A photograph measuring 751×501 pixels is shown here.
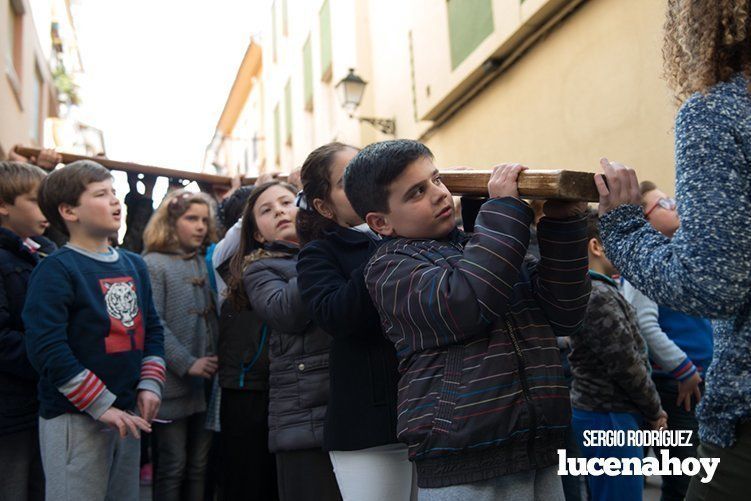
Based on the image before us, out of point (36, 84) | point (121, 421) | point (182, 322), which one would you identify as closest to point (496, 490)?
point (121, 421)

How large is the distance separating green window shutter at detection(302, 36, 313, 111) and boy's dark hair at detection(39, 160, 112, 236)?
42.7 feet

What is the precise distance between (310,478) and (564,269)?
119 cm

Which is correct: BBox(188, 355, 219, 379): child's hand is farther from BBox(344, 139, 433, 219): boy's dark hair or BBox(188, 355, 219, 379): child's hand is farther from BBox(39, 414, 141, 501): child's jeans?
BBox(344, 139, 433, 219): boy's dark hair

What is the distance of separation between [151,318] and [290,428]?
40.6 inches

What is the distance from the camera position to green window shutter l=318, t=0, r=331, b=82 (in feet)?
45.6

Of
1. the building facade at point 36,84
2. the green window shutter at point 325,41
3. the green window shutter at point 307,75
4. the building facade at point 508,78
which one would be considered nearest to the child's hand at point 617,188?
the building facade at point 508,78

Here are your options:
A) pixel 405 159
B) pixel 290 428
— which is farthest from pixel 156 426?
pixel 405 159

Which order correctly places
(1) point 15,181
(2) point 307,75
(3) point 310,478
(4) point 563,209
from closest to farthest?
(4) point 563,209
(3) point 310,478
(1) point 15,181
(2) point 307,75

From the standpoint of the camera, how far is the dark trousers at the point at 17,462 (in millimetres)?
2844

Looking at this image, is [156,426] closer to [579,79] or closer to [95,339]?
[95,339]

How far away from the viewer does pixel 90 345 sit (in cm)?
263

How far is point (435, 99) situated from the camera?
918 centimetres

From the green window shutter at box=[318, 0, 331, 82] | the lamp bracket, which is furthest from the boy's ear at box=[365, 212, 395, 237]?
the green window shutter at box=[318, 0, 331, 82]

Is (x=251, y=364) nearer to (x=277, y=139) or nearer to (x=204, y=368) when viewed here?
(x=204, y=368)
